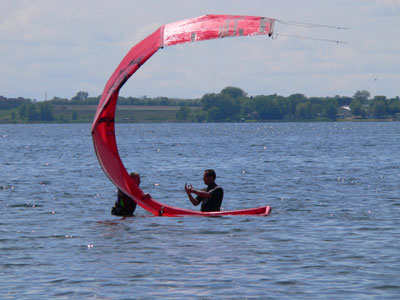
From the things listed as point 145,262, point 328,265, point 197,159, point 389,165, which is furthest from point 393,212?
point 197,159

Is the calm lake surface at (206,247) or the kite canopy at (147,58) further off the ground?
the kite canopy at (147,58)

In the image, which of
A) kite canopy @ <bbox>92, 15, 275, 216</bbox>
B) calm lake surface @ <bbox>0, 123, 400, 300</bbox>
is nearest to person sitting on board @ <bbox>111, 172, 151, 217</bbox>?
kite canopy @ <bbox>92, 15, 275, 216</bbox>

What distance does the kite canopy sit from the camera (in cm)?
2047

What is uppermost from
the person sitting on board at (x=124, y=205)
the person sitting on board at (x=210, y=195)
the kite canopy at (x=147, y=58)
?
the kite canopy at (x=147, y=58)

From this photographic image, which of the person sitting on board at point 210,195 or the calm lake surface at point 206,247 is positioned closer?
the calm lake surface at point 206,247

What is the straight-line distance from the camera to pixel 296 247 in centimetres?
1886

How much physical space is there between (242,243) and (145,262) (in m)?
3.30

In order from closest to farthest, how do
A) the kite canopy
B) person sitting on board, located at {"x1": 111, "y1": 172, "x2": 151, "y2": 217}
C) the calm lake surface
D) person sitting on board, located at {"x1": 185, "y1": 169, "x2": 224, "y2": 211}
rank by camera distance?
the calm lake surface, the kite canopy, person sitting on board, located at {"x1": 185, "y1": 169, "x2": 224, "y2": 211}, person sitting on board, located at {"x1": 111, "y1": 172, "x2": 151, "y2": 217}

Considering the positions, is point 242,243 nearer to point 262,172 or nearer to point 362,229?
point 362,229

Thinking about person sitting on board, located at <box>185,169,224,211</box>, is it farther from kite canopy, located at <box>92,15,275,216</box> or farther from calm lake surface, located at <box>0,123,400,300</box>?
calm lake surface, located at <box>0,123,400,300</box>

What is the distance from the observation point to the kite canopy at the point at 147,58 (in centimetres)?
2047

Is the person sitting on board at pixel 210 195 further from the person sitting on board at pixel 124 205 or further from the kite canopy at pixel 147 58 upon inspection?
the person sitting on board at pixel 124 205

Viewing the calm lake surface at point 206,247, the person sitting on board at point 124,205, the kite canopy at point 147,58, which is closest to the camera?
the calm lake surface at point 206,247

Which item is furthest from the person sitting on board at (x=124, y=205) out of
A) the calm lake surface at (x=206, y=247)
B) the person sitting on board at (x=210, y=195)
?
the person sitting on board at (x=210, y=195)
